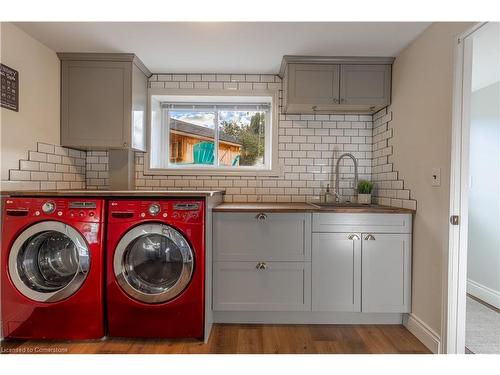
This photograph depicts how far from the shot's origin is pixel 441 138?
189 cm

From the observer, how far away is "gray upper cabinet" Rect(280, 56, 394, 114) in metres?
2.55

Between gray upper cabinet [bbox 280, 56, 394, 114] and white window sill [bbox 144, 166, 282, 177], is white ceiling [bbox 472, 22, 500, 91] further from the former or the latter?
white window sill [bbox 144, 166, 282, 177]

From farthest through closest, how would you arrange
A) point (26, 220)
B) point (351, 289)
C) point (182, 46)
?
1. point (182, 46)
2. point (351, 289)
3. point (26, 220)

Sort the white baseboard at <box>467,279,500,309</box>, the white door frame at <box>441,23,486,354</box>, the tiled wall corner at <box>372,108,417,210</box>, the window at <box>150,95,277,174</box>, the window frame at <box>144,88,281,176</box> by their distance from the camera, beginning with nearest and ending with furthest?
the white door frame at <box>441,23,486,354</box>, the tiled wall corner at <box>372,108,417,210</box>, the white baseboard at <box>467,279,500,309</box>, the window frame at <box>144,88,281,176</box>, the window at <box>150,95,277,174</box>

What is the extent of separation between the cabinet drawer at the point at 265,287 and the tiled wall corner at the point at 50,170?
1558 mm

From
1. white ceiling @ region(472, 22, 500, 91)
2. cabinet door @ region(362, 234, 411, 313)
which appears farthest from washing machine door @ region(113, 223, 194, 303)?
white ceiling @ region(472, 22, 500, 91)

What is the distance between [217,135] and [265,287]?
168 centimetres

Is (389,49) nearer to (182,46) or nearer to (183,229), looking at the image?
(182,46)

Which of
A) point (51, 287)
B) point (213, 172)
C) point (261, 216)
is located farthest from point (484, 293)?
point (51, 287)

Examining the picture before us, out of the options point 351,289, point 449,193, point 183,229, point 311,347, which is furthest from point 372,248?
point 183,229

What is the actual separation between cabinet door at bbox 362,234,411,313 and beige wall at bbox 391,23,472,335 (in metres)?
0.07

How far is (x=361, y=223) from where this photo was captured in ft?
7.34

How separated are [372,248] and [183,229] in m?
1.41

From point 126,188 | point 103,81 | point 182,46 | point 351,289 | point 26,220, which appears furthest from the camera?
point 126,188
